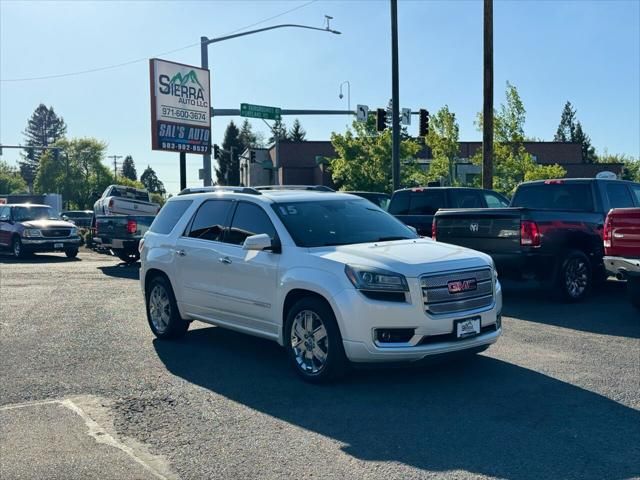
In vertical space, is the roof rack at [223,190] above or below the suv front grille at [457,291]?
above

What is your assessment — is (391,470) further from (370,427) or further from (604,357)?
(604,357)

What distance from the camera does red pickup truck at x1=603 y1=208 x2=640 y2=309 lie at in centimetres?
904

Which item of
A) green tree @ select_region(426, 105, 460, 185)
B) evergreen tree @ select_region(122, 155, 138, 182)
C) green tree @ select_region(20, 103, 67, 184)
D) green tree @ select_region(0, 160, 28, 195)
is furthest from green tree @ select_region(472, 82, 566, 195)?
evergreen tree @ select_region(122, 155, 138, 182)

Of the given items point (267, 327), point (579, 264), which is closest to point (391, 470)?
point (267, 327)


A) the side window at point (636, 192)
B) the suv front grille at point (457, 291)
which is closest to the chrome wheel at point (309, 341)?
the suv front grille at point (457, 291)

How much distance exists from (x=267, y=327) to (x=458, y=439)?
259cm

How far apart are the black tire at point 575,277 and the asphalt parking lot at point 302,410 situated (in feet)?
5.93

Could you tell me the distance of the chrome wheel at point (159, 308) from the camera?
28.4 ft

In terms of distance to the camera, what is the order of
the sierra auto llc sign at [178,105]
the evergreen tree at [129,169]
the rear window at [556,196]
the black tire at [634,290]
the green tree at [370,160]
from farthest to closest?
1. the evergreen tree at [129,169]
2. the green tree at [370,160]
3. the sierra auto llc sign at [178,105]
4. the rear window at [556,196]
5. the black tire at [634,290]

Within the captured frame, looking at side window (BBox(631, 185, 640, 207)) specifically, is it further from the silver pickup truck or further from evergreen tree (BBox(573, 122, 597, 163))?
evergreen tree (BBox(573, 122, 597, 163))

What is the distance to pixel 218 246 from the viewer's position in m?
7.70

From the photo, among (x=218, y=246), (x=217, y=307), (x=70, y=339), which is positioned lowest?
(x=70, y=339)

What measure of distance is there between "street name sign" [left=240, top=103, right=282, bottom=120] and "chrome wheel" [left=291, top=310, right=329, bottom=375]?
22.5m

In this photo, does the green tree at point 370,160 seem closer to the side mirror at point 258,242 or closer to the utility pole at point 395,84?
the utility pole at point 395,84
